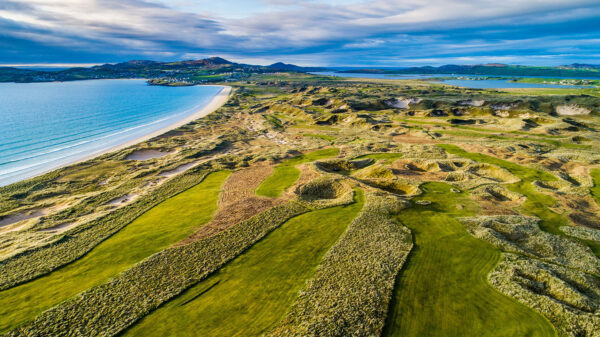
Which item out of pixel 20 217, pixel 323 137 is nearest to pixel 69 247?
pixel 20 217

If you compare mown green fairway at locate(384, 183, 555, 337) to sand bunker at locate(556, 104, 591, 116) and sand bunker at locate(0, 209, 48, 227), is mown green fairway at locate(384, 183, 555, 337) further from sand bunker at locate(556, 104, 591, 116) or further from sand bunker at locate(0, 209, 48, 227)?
sand bunker at locate(556, 104, 591, 116)

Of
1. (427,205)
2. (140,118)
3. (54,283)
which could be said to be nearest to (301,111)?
(140,118)

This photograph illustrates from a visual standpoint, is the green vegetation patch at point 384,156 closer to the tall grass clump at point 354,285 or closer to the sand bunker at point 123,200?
the tall grass clump at point 354,285

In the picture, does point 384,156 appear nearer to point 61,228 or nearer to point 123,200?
point 123,200

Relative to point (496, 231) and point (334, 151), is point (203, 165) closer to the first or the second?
point (334, 151)

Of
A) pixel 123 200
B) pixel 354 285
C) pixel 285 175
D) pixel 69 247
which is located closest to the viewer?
pixel 354 285

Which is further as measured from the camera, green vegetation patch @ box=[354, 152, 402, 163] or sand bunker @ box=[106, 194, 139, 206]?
green vegetation patch @ box=[354, 152, 402, 163]

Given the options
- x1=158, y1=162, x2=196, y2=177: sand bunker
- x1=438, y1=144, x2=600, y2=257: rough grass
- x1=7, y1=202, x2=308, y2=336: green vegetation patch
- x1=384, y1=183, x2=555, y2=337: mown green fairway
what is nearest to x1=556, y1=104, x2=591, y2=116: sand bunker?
x1=438, y1=144, x2=600, y2=257: rough grass
